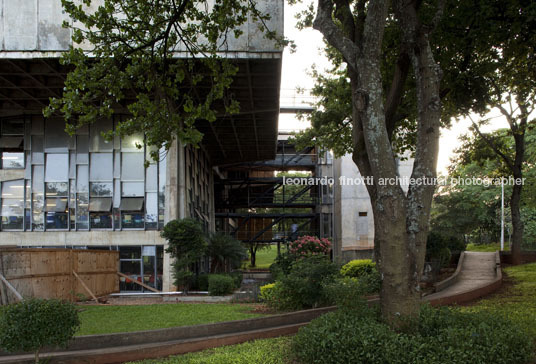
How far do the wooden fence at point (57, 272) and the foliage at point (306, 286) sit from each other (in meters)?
7.43

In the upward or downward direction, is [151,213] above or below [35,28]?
below

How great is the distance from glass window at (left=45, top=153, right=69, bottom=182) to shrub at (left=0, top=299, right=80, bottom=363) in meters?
15.7

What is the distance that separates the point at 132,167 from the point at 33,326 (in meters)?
15.3

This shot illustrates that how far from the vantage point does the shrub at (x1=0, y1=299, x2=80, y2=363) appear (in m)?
6.45

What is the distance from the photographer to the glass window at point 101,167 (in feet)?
69.3

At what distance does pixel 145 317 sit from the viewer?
12.0 m

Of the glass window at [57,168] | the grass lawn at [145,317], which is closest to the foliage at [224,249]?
the glass window at [57,168]

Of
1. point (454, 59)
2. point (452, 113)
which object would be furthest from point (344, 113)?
point (454, 59)

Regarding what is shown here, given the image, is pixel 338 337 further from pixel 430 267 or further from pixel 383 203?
pixel 430 267

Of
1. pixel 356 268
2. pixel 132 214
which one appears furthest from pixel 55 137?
pixel 356 268

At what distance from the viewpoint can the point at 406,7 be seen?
27.0 feet

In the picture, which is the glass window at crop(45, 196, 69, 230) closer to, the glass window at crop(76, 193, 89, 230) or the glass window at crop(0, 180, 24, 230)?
the glass window at crop(76, 193, 89, 230)

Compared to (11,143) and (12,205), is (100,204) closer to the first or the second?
(12,205)

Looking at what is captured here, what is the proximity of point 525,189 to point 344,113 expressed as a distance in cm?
1504
